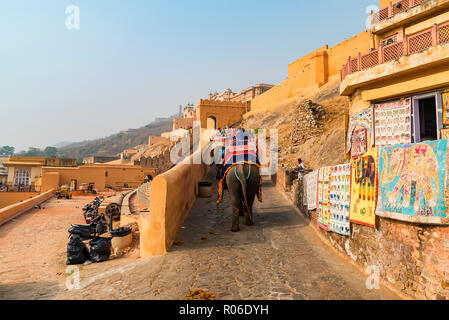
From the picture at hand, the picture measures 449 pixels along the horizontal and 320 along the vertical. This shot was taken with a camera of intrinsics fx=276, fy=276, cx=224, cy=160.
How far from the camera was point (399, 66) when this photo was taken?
8984mm

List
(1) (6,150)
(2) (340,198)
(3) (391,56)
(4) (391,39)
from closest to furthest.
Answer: (2) (340,198) < (3) (391,56) < (4) (391,39) < (1) (6,150)

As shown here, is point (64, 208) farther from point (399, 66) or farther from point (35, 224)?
point (399, 66)

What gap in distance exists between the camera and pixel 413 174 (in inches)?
154

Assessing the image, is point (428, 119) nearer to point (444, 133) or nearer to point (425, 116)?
point (425, 116)

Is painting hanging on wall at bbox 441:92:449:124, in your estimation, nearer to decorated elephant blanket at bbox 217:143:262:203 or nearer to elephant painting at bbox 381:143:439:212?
elephant painting at bbox 381:143:439:212

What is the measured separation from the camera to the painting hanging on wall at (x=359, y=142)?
35.9 ft

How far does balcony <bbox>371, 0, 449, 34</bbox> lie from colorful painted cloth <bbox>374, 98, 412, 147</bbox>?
3.99 m

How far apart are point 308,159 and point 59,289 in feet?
52.2

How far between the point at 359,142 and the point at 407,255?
27.2 ft

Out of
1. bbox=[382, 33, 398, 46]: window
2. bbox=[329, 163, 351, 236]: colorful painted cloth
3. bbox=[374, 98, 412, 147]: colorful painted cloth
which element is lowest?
bbox=[329, 163, 351, 236]: colorful painted cloth

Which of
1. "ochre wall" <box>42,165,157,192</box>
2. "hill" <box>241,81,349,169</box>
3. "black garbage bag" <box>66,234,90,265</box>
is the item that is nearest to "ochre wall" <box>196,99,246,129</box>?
"hill" <box>241,81,349,169</box>

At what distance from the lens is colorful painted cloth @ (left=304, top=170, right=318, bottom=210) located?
725cm

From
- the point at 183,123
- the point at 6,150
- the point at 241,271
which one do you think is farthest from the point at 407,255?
the point at 6,150

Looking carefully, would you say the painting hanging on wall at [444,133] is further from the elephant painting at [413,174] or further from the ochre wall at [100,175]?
the ochre wall at [100,175]
